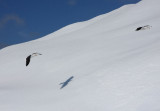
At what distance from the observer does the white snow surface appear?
12565 mm

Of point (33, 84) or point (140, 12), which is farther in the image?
point (140, 12)

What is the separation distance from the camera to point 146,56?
53.4ft

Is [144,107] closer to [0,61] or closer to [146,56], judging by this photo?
[146,56]

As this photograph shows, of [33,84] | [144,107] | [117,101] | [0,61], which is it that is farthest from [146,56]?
[0,61]

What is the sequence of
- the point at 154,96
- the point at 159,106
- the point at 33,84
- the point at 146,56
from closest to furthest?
the point at 159,106 → the point at 154,96 → the point at 146,56 → the point at 33,84

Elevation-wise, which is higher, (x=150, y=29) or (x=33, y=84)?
(x=150, y=29)

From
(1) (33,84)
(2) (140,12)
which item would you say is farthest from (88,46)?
(2) (140,12)

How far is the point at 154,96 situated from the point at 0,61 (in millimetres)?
26157

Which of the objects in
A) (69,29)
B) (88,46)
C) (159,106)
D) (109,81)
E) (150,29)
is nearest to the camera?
(159,106)

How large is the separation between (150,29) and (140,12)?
14.1m

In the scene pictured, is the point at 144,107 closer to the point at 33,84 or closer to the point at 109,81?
the point at 109,81

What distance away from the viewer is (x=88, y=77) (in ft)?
56.8

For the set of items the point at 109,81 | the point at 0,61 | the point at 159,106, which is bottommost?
the point at 159,106

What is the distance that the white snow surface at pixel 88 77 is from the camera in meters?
12.6
